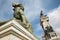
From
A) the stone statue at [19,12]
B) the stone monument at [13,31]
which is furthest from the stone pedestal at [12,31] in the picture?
the stone statue at [19,12]

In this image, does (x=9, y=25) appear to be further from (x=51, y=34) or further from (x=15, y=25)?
(x=51, y=34)

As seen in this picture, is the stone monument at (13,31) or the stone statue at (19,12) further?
the stone statue at (19,12)

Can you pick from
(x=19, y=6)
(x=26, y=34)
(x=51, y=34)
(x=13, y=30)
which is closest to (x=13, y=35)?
(x=13, y=30)

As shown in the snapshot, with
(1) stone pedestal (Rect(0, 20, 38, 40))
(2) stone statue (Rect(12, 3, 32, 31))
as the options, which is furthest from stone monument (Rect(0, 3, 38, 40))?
(2) stone statue (Rect(12, 3, 32, 31))

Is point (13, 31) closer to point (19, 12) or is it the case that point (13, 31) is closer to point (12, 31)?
point (12, 31)

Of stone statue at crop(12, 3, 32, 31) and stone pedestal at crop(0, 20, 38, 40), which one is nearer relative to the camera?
stone pedestal at crop(0, 20, 38, 40)

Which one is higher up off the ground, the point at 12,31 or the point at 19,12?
the point at 19,12

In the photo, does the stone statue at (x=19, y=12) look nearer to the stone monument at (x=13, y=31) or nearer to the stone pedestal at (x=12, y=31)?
the stone monument at (x=13, y=31)

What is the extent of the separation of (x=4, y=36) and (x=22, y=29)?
462 mm

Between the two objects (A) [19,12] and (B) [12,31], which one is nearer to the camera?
(B) [12,31]

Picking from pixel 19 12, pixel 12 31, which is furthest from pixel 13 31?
pixel 19 12

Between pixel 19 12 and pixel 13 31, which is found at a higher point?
pixel 19 12

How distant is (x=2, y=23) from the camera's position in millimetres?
3748

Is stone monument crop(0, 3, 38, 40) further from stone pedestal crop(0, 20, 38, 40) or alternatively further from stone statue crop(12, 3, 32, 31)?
stone statue crop(12, 3, 32, 31)
